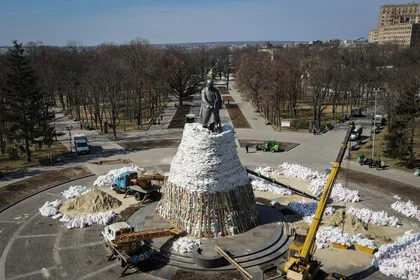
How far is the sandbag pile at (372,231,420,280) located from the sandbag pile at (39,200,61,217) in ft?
73.1

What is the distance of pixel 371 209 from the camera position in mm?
28219

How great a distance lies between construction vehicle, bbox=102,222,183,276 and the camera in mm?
20266

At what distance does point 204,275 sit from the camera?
19891mm

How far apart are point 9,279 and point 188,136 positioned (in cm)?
1268

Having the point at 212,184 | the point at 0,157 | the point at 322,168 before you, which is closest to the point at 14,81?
the point at 0,157

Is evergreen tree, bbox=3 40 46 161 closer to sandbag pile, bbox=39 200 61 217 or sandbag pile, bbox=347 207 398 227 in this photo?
sandbag pile, bbox=39 200 61 217

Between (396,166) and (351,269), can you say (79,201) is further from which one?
(396,166)

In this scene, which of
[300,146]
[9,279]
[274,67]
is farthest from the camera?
[274,67]

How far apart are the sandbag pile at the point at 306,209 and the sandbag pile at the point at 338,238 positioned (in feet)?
7.75

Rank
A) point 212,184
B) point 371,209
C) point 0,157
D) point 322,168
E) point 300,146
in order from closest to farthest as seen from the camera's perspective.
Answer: point 212,184, point 371,209, point 322,168, point 0,157, point 300,146

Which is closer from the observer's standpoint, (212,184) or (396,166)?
(212,184)

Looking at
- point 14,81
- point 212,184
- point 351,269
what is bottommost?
point 351,269

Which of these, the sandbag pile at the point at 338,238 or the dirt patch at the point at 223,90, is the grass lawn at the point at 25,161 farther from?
the dirt patch at the point at 223,90

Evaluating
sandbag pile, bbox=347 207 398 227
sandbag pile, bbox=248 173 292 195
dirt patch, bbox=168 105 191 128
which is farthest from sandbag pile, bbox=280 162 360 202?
dirt patch, bbox=168 105 191 128
